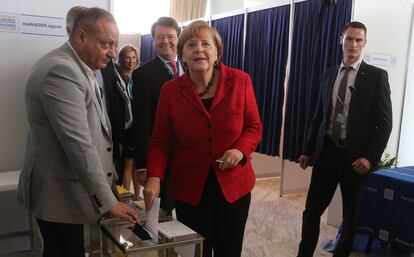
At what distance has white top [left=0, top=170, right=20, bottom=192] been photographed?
1887 millimetres

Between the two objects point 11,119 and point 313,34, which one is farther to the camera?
point 313,34

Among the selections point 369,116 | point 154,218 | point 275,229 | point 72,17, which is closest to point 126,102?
point 72,17

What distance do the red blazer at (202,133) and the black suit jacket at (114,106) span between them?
70 cm

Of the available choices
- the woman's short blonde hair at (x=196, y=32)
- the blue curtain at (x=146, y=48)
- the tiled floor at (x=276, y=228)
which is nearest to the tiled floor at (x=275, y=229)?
the tiled floor at (x=276, y=228)

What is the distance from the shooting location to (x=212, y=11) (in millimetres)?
7051

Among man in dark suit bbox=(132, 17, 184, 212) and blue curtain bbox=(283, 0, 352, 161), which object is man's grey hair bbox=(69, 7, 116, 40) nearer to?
man in dark suit bbox=(132, 17, 184, 212)

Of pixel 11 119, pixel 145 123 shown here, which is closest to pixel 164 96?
pixel 145 123

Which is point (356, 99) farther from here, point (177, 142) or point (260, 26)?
point (260, 26)

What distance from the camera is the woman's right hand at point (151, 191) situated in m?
1.26

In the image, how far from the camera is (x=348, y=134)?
2.19 m

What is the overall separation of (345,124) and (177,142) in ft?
3.89

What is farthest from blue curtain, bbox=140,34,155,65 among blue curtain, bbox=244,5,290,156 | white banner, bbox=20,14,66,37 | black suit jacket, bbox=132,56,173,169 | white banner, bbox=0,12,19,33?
black suit jacket, bbox=132,56,173,169

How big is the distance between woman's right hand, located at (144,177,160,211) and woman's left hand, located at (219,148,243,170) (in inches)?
9.1

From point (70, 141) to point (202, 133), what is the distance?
44cm
